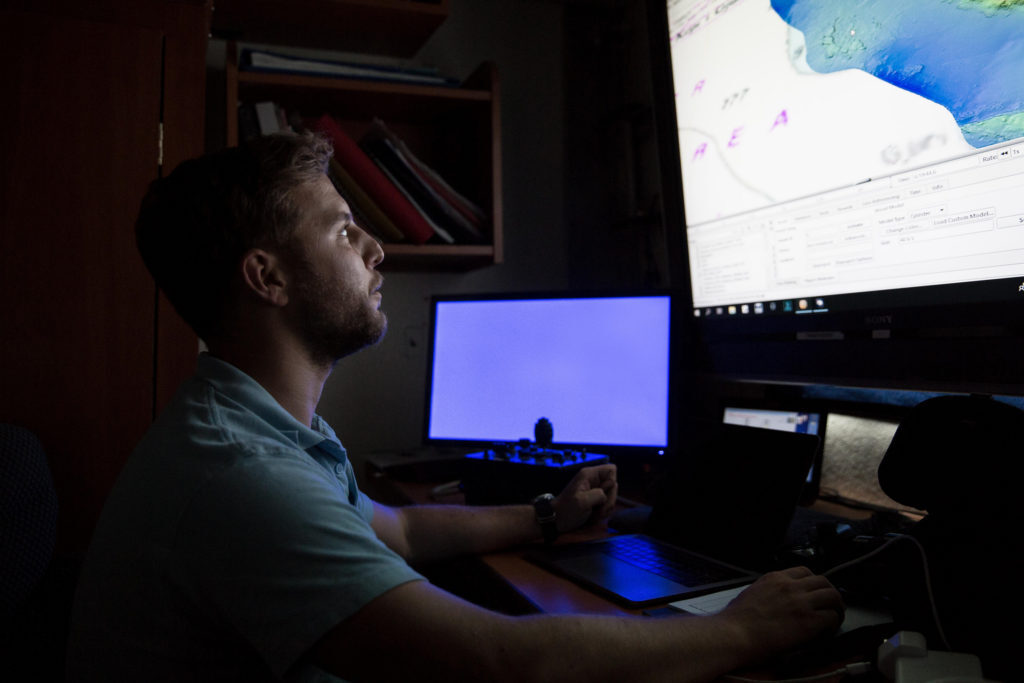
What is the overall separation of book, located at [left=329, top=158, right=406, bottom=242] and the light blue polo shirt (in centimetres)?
103

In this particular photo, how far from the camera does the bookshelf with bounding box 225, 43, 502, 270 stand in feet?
5.76

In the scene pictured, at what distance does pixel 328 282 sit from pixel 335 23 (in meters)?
1.12

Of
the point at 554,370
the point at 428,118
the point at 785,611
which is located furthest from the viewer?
the point at 428,118

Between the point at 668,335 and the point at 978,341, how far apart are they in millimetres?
608

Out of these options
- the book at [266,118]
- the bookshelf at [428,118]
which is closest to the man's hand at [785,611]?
the bookshelf at [428,118]

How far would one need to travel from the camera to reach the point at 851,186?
3.87 feet

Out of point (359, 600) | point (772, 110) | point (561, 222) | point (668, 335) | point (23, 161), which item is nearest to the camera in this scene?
point (359, 600)

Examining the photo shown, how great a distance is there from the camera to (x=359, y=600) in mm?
621

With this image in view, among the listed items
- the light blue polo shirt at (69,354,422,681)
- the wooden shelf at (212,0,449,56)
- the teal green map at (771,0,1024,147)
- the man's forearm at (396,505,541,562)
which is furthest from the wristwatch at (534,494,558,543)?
the wooden shelf at (212,0,449,56)

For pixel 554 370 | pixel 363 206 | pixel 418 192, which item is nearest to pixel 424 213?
pixel 418 192

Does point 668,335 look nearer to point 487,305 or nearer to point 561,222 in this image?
point 487,305

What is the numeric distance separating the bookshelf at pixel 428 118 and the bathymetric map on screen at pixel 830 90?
502 millimetres

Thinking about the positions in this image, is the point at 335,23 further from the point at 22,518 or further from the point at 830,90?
the point at 22,518

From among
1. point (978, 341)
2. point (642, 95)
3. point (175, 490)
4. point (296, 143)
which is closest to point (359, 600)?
point (175, 490)
